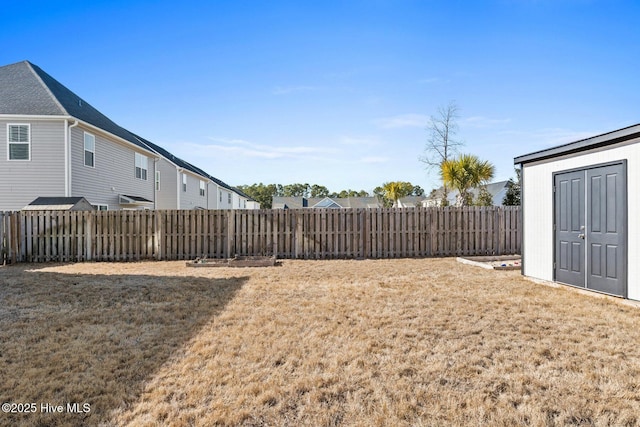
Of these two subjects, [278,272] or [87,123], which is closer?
[278,272]

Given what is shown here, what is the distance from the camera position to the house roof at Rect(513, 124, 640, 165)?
5352mm

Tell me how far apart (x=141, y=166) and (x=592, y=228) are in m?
18.8

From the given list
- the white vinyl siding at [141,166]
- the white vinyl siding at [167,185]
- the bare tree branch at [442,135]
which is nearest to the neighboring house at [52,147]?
the white vinyl siding at [141,166]

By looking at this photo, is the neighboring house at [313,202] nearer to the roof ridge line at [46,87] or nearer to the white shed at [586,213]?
the roof ridge line at [46,87]

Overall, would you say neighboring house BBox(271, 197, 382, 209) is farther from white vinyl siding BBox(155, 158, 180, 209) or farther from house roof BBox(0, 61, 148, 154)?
house roof BBox(0, 61, 148, 154)

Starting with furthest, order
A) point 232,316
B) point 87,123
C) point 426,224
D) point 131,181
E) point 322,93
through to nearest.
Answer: point 131,181
point 322,93
point 87,123
point 426,224
point 232,316

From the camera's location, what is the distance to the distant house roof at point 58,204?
10.6 meters

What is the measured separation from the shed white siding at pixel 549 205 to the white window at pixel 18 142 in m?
15.7

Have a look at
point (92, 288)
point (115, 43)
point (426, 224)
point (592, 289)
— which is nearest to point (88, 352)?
point (92, 288)

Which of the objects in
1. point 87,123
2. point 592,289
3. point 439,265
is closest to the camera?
point 592,289

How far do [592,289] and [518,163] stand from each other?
3082 millimetres

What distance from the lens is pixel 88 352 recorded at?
3.32m

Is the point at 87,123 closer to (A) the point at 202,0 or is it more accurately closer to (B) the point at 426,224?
(A) the point at 202,0

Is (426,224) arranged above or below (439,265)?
above
